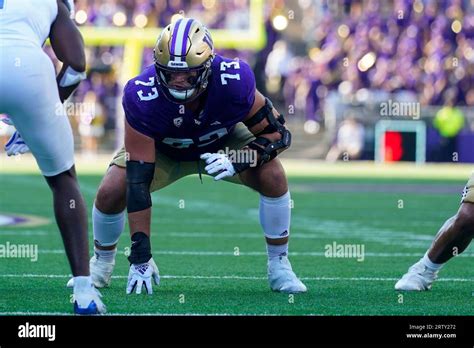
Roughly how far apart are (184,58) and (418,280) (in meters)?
1.80

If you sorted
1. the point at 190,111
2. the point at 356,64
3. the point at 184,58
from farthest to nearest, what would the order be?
the point at 356,64 → the point at 190,111 → the point at 184,58

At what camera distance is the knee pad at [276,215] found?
21.7 feet

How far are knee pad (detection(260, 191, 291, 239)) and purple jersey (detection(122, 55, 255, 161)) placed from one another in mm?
512

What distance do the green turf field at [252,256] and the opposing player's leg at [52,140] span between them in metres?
0.22

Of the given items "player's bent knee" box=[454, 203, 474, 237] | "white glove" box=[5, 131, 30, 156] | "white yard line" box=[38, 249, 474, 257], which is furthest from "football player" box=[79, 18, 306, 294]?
"white yard line" box=[38, 249, 474, 257]

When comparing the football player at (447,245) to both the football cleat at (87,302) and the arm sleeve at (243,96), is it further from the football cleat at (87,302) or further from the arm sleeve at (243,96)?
the football cleat at (87,302)

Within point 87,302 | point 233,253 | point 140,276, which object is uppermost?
point 87,302

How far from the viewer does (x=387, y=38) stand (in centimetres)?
2398

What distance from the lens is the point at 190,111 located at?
20.3ft

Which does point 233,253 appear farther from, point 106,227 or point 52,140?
point 52,140

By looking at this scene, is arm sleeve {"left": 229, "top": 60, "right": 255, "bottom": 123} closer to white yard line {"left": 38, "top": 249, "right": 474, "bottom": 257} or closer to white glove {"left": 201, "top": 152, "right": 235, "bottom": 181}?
white glove {"left": 201, "top": 152, "right": 235, "bottom": 181}

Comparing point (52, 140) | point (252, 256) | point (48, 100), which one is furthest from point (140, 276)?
point (252, 256)

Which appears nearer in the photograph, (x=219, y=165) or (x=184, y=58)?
(x=184, y=58)
